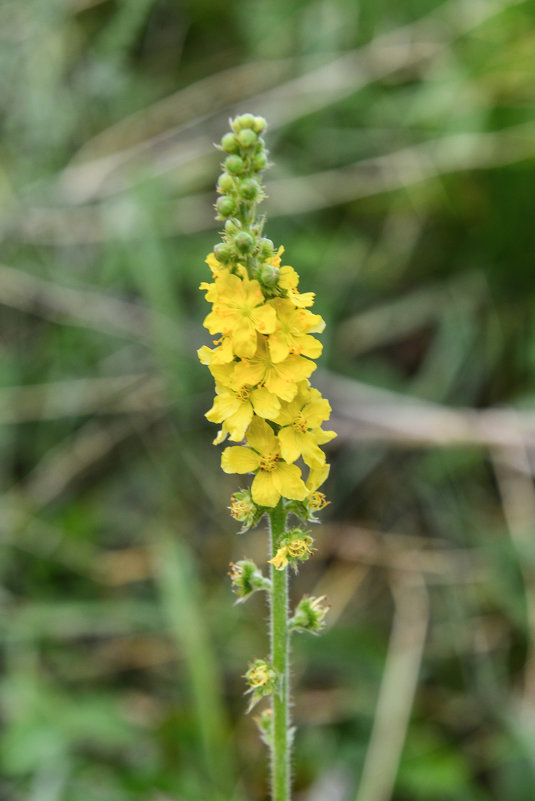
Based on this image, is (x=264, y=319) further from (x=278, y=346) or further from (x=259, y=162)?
(x=259, y=162)

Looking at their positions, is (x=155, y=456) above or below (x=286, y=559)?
above

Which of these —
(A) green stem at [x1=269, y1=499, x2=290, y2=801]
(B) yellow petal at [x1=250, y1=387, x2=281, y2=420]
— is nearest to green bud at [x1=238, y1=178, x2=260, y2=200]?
(B) yellow petal at [x1=250, y1=387, x2=281, y2=420]

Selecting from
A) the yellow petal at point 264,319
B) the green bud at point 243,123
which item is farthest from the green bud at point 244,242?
the green bud at point 243,123

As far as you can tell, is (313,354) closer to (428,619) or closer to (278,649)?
(278,649)

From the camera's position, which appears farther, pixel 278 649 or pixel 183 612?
pixel 183 612

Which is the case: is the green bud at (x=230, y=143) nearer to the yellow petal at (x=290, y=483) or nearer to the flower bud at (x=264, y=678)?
the yellow petal at (x=290, y=483)

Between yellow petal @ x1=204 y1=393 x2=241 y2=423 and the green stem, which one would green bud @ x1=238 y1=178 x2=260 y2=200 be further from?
the green stem

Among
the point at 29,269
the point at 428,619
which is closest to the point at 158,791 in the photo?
the point at 428,619
